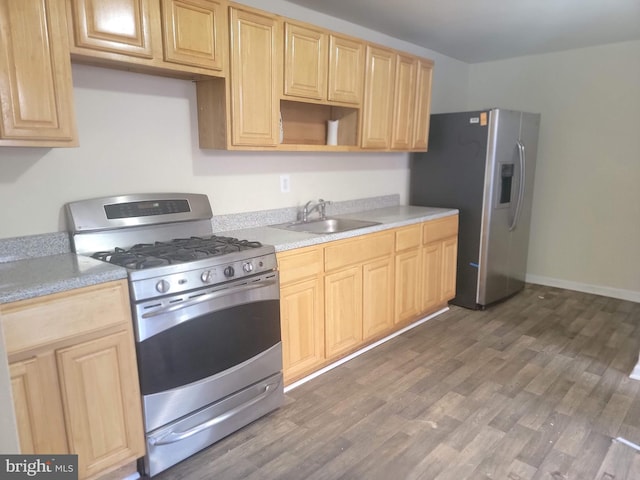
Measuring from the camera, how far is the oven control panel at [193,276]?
68.7 inches

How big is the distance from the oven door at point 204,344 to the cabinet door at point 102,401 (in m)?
0.06

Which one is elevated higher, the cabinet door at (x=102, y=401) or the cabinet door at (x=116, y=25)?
the cabinet door at (x=116, y=25)

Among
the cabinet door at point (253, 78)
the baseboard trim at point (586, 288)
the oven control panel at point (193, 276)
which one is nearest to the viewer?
the oven control panel at point (193, 276)

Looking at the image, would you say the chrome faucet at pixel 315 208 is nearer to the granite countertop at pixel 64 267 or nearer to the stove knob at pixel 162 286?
the granite countertop at pixel 64 267

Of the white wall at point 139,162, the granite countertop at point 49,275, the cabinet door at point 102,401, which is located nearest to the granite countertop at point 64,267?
the granite countertop at point 49,275

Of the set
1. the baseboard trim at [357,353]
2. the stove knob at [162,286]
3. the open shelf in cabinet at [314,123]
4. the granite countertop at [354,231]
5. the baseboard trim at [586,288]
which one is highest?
the open shelf in cabinet at [314,123]

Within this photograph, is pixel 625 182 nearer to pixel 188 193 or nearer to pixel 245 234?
pixel 245 234

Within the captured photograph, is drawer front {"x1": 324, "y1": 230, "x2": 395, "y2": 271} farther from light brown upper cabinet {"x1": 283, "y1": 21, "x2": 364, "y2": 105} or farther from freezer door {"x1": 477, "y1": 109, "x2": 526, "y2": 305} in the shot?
freezer door {"x1": 477, "y1": 109, "x2": 526, "y2": 305}

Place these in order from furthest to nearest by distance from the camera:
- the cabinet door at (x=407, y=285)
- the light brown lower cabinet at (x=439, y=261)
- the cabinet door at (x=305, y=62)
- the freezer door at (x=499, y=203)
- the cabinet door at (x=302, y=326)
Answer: the freezer door at (x=499, y=203) < the light brown lower cabinet at (x=439, y=261) < the cabinet door at (x=407, y=285) < the cabinet door at (x=305, y=62) < the cabinet door at (x=302, y=326)

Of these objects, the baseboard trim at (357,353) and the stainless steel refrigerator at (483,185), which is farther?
the stainless steel refrigerator at (483,185)

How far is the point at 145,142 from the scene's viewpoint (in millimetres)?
2326

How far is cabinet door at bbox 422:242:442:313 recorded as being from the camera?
3494mm

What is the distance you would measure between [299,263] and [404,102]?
1770 mm

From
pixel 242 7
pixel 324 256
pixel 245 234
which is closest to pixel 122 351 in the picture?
pixel 245 234
